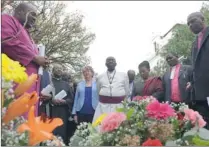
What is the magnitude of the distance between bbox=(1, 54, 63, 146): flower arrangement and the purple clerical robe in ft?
5.42

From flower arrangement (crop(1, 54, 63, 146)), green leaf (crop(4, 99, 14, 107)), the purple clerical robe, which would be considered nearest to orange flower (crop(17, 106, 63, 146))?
flower arrangement (crop(1, 54, 63, 146))

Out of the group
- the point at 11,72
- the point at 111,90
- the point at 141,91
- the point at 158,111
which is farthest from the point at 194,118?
the point at 111,90

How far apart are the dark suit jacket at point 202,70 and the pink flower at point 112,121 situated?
6.30ft

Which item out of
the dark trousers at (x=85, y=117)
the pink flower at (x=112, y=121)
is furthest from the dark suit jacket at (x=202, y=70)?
the dark trousers at (x=85, y=117)

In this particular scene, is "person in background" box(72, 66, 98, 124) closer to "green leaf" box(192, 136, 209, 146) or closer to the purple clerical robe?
the purple clerical robe

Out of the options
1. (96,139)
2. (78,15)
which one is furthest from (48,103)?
(78,15)

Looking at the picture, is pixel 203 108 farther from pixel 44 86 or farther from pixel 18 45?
pixel 44 86

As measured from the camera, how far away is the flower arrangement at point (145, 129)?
9.85 ft

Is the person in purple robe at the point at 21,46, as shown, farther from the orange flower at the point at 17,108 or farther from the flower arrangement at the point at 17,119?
the orange flower at the point at 17,108

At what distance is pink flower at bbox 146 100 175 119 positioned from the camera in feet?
10.3

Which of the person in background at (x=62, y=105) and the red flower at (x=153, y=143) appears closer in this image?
the red flower at (x=153, y=143)

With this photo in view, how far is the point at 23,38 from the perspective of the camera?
4.25 metres

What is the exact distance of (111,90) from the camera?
7.06 m

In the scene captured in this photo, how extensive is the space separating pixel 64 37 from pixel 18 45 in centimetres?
2342
